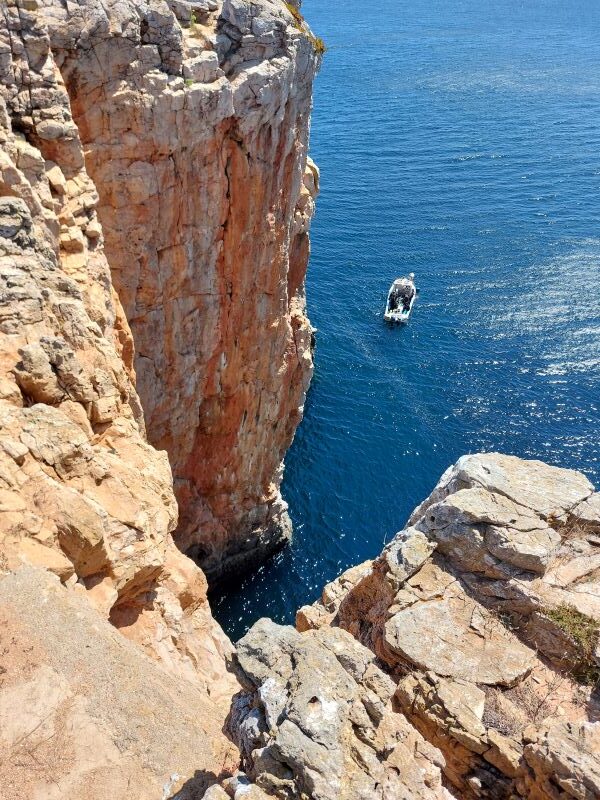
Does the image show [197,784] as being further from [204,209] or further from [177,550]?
[204,209]

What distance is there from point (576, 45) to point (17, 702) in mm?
176131

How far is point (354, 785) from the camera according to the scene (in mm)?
11953

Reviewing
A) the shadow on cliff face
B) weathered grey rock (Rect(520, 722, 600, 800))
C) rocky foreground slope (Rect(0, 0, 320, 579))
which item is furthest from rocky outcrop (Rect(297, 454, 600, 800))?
rocky foreground slope (Rect(0, 0, 320, 579))

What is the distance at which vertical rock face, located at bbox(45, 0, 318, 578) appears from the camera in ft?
86.4

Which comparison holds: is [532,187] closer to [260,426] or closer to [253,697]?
[260,426]

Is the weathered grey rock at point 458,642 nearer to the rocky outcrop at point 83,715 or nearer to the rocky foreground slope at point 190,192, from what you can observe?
the rocky outcrop at point 83,715

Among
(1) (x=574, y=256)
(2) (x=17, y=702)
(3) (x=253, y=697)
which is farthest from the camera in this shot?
(1) (x=574, y=256)

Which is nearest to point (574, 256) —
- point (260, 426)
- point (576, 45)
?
point (260, 426)

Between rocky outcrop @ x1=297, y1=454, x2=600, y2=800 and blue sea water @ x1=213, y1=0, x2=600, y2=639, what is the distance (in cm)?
2948

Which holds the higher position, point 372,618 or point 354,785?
point 354,785

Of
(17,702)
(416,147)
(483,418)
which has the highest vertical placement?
(17,702)

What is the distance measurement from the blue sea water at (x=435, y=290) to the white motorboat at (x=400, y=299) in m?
1.48

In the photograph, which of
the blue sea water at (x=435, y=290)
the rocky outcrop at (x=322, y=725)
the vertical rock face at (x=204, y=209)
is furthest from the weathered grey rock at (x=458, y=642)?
the blue sea water at (x=435, y=290)

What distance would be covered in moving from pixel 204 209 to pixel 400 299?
45.3 metres
